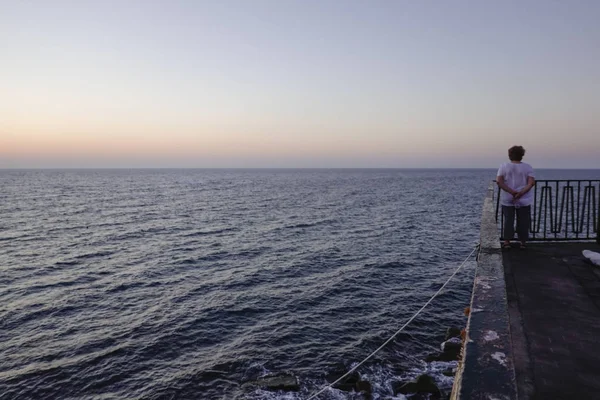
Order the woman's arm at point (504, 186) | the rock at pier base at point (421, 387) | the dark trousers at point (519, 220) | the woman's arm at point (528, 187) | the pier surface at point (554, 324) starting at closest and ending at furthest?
the pier surface at point (554, 324) < the woman's arm at point (528, 187) < the woman's arm at point (504, 186) < the dark trousers at point (519, 220) < the rock at pier base at point (421, 387)

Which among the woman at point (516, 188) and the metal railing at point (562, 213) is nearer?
the woman at point (516, 188)

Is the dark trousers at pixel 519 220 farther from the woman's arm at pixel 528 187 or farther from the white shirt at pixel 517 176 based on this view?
the woman's arm at pixel 528 187

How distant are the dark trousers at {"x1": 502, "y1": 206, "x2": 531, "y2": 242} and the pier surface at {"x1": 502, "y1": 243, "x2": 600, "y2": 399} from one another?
628mm

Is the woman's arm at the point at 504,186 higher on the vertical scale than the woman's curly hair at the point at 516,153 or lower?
lower

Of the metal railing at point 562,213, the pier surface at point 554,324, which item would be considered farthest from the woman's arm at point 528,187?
the pier surface at point 554,324

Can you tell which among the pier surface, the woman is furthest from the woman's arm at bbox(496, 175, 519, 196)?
the pier surface

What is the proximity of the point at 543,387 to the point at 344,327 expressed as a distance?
1091 centimetres

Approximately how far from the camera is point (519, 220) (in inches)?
309

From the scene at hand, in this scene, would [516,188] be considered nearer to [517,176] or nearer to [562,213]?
[517,176]

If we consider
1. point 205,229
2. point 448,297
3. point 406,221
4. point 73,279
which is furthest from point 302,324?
point 406,221

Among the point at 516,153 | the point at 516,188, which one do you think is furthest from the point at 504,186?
the point at 516,153

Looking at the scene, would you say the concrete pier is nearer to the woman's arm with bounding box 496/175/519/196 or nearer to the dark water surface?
the woman's arm with bounding box 496/175/519/196

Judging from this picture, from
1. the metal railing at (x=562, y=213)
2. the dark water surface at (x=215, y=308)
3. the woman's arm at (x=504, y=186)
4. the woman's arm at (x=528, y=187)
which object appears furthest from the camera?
the dark water surface at (x=215, y=308)

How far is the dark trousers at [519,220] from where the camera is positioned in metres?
7.71
